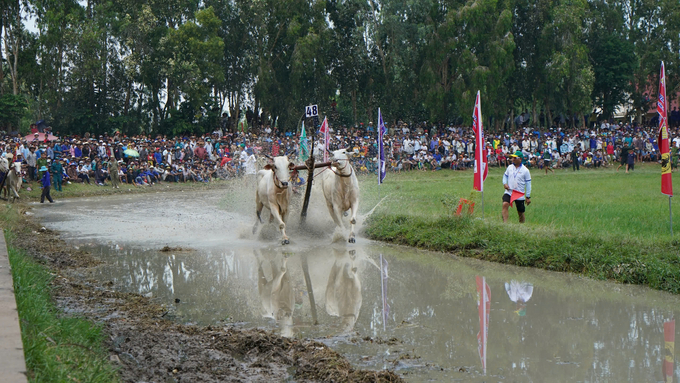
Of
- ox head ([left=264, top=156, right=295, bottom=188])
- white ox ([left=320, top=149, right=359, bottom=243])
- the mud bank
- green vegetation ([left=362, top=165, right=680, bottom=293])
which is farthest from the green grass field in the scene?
the mud bank

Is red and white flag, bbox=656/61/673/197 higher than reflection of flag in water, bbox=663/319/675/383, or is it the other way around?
red and white flag, bbox=656/61/673/197

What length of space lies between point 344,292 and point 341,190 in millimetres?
5021

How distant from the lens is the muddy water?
20.3 feet

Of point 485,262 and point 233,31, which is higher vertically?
point 233,31

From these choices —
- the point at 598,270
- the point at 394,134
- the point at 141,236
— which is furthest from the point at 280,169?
the point at 394,134

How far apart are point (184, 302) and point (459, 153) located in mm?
30776

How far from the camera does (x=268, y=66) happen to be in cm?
4316

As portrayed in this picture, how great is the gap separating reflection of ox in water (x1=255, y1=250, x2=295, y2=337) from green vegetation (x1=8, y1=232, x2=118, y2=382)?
78.8 inches

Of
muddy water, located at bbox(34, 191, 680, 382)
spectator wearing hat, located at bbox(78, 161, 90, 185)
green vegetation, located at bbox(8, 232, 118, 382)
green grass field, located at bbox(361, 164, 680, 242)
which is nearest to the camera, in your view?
green vegetation, located at bbox(8, 232, 118, 382)

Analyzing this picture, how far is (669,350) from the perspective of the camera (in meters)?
6.39

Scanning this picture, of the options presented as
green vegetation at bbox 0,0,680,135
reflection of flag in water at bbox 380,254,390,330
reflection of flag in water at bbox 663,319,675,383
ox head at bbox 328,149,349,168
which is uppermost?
green vegetation at bbox 0,0,680,135

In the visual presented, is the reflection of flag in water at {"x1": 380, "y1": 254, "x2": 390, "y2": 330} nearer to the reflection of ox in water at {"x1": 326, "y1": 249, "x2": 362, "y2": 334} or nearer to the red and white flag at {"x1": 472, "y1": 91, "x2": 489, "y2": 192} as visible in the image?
the reflection of ox in water at {"x1": 326, "y1": 249, "x2": 362, "y2": 334}

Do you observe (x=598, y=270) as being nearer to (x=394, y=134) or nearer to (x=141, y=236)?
(x=141, y=236)

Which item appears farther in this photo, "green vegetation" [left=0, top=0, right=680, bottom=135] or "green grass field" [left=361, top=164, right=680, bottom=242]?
"green vegetation" [left=0, top=0, right=680, bottom=135]
